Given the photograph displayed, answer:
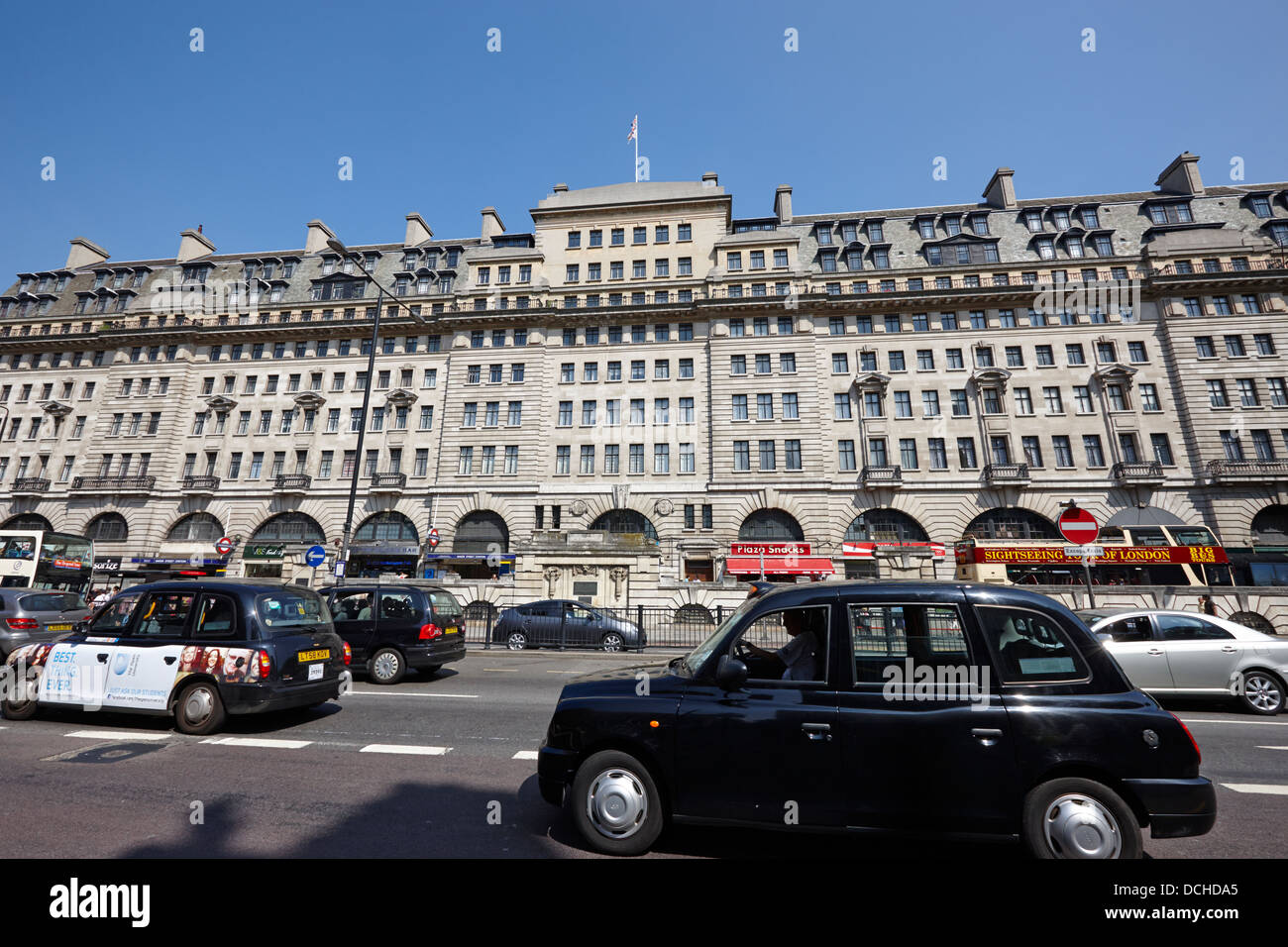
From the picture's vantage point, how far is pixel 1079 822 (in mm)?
3062

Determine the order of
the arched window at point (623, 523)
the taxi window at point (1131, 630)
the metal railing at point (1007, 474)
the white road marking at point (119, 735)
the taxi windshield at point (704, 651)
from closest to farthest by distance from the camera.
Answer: the taxi windshield at point (704, 651) → the white road marking at point (119, 735) → the taxi window at point (1131, 630) → the metal railing at point (1007, 474) → the arched window at point (623, 523)

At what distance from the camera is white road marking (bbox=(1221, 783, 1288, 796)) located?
4.81 m

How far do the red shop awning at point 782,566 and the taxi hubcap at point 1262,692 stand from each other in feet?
66.1

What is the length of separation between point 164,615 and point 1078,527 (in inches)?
568

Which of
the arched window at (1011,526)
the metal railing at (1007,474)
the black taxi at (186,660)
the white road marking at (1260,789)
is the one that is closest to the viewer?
the white road marking at (1260,789)

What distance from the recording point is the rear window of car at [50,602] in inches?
445

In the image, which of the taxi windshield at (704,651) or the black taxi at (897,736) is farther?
the taxi windshield at (704,651)

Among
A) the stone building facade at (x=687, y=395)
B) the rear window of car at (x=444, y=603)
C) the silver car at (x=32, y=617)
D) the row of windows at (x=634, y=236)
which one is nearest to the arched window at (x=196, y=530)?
the stone building facade at (x=687, y=395)

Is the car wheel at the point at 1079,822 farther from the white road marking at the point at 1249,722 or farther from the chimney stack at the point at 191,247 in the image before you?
the chimney stack at the point at 191,247

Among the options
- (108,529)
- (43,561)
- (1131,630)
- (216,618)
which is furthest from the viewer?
(108,529)

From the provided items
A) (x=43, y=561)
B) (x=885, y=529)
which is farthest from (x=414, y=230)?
(x=885, y=529)

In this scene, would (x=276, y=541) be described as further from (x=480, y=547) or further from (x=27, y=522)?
(x=27, y=522)

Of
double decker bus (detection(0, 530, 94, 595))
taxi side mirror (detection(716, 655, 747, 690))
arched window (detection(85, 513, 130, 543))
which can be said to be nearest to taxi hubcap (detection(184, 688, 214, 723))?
taxi side mirror (detection(716, 655, 747, 690))
